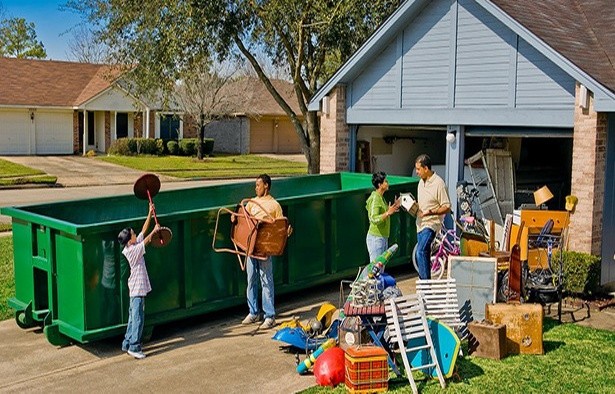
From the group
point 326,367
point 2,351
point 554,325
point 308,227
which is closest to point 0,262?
point 2,351

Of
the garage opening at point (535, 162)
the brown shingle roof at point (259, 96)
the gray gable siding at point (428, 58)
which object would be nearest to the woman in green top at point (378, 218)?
the gray gable siding at point (428, 58)

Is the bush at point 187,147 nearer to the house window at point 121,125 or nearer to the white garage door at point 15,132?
the house window at point 121,125

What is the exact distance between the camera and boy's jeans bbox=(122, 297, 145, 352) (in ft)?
26.6

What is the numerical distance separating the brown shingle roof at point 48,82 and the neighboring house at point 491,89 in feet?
91.2

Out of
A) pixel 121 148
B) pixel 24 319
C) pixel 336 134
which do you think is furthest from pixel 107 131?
pixel 24 319

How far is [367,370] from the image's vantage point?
6.91 meters

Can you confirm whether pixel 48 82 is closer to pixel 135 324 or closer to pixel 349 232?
pixel 349 232

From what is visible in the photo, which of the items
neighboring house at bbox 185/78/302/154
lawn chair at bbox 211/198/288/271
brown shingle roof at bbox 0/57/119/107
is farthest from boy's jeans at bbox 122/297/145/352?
neighboring house at bbox 185/78/302/154

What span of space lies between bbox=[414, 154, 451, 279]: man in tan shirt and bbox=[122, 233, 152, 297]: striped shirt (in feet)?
11.6

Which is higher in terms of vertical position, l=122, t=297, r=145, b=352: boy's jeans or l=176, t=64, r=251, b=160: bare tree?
l=176, t=64, r=251, b=160: bare tree

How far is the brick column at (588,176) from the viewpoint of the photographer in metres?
10.5

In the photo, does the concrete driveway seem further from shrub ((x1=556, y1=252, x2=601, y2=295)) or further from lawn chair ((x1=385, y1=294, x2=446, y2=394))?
lawn chair ((x1=385, y1=294, x2=446, y2=394))

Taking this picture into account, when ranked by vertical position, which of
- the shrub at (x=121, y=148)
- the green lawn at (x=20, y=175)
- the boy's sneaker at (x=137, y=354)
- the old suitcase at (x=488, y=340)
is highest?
the shrub at (x=121, y=148)

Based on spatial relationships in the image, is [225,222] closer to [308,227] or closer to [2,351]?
[308,227]
